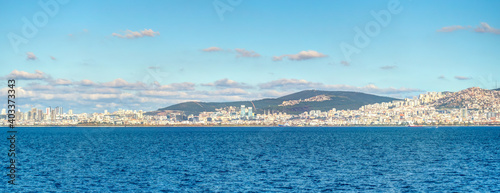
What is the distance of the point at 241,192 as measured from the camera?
40.2 m

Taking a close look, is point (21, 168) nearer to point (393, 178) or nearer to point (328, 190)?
point (328, 190)

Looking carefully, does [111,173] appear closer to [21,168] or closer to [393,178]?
[21,168]

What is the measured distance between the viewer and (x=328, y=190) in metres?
40.9

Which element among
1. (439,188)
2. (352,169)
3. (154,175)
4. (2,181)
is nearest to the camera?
(439,188)

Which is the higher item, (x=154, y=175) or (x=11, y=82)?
(x=11, y=82)

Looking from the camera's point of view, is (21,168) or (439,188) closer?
(439,188)

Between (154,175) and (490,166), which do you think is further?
(490,166)

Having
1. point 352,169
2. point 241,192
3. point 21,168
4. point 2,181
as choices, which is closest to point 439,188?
point 352,169

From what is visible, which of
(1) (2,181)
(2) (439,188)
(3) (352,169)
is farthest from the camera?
(3) (352,169)

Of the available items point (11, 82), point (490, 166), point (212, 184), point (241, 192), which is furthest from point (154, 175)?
point (490, 166)

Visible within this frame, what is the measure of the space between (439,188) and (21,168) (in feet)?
154

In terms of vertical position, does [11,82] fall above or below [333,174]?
above

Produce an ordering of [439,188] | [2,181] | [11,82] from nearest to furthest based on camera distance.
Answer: [11,82], [439,188], [2,181]

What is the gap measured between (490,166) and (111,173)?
4629 centimetres
